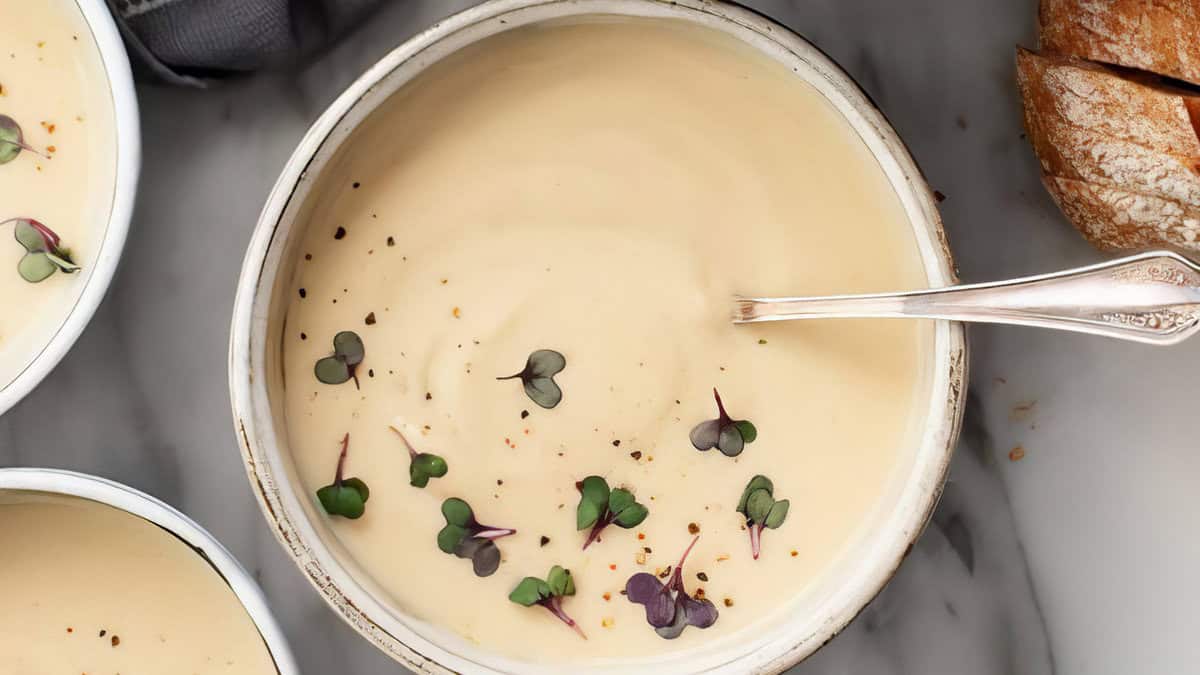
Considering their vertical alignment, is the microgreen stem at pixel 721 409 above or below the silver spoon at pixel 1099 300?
below

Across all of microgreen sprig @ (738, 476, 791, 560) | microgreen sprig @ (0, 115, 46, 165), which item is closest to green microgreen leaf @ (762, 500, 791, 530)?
microgreen sprig @ (738, 476, 791, 560)

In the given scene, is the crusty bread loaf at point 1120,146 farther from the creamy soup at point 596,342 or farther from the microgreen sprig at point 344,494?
the microgreen sprig at point 344,494

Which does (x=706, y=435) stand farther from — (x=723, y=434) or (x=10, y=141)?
(x=10, y=141)

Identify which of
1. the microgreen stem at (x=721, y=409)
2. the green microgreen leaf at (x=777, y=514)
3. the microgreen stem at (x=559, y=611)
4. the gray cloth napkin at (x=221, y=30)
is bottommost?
the microgreen stem at (x=559, y=611)

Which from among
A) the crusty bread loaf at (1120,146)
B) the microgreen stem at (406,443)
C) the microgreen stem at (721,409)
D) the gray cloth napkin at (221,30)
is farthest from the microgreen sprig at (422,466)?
the crusty bread loaf at (1120,146)

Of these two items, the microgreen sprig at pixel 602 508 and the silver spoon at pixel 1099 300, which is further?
the microgreen sprig at pixel 602 508

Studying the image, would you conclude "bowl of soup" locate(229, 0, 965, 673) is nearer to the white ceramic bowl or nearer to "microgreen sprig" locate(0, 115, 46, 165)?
the white ceramic bowl
